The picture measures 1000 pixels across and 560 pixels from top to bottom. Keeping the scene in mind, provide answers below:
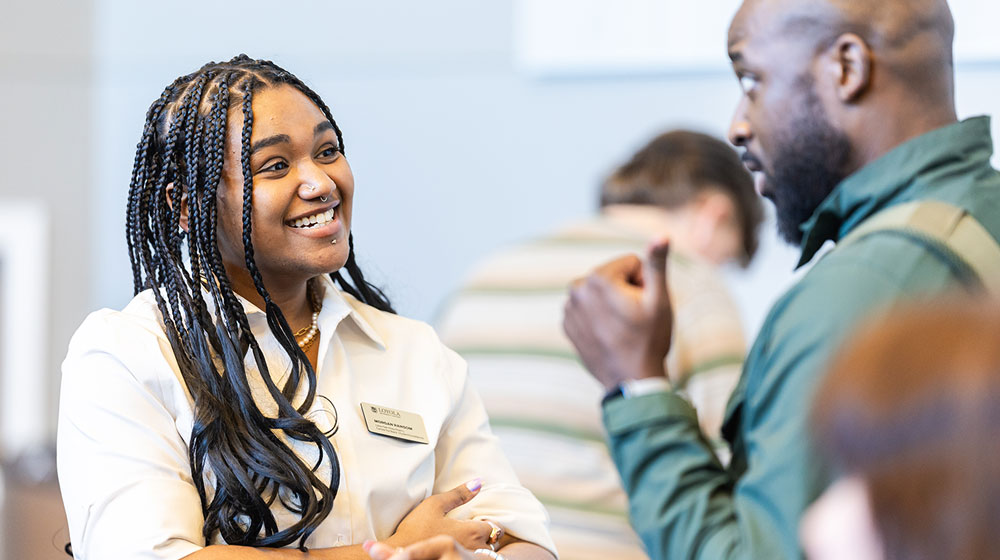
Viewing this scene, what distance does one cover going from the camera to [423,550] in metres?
1.25

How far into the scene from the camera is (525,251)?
2.31 m

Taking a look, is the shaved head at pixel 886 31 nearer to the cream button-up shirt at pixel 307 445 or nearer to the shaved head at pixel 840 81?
the shaved head at pixel 840 81

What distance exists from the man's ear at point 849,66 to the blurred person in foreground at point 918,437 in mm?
751

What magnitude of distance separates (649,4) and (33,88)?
2351 mm

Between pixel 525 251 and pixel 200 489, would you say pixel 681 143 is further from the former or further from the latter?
pixel 200 489

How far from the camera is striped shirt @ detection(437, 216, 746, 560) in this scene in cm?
210

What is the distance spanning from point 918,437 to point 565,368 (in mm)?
1468

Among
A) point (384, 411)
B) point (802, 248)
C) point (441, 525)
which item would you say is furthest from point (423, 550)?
point (802, 248)

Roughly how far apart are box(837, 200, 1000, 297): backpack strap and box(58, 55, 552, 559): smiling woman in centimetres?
56

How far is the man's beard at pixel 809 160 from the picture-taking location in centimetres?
150

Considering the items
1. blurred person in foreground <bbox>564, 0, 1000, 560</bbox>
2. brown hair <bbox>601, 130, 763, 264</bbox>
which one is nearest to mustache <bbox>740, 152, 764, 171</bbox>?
blurred person in foreground <bbox>564, 0, 1000, 560</bbox>

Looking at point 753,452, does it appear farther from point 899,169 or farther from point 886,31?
point 886,31

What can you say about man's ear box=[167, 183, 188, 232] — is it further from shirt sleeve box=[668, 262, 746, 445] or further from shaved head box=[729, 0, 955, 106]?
shirt sleeve box=[668, 262, 746, 445]

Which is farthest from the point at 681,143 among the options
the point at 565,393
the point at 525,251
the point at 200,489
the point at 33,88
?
the point at 33,88
